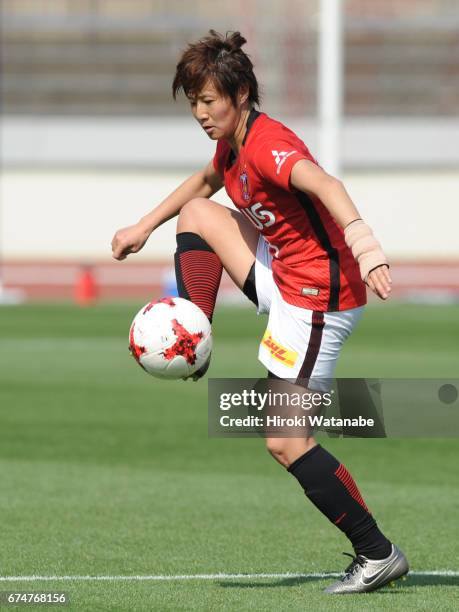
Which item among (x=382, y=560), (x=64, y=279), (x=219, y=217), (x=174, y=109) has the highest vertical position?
(x=219, y=217)

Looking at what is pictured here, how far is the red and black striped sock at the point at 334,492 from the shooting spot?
18.1 feet

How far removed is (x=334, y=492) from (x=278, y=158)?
139cm

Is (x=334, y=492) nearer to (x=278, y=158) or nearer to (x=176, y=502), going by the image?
(x=278, y=158)

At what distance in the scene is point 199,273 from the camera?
6.05 meters

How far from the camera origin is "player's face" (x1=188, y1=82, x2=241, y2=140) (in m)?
5.50

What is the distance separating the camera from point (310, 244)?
5.59 meters

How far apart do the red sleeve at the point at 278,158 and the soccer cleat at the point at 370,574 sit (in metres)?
1.61

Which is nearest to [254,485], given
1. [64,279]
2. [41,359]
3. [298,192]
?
[298,192]

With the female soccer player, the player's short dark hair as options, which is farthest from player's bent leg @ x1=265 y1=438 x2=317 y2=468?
the player's short dark hair

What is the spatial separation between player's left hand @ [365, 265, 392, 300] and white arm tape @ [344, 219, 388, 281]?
0.02 m

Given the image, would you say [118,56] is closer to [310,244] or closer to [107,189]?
[107,189]

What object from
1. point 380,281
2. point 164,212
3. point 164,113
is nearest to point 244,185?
point 164,212

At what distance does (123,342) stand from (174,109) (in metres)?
26.6

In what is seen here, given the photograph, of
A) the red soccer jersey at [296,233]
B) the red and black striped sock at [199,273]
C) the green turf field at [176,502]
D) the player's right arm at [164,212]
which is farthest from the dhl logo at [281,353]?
the green turf field at [176,502]
